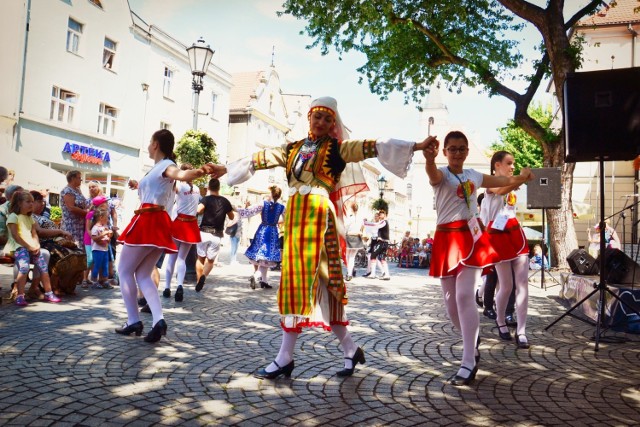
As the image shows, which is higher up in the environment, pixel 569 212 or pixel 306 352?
pixel 569 212

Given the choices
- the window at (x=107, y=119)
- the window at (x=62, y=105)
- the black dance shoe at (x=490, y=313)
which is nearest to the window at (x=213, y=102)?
the window at (x=107, y=119)

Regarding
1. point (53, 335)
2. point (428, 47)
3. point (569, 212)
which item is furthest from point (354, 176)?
point (428, 47)

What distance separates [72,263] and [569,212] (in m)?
12.4

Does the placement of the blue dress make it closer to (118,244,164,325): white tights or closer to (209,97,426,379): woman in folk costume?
(118,244,164,325): white tights

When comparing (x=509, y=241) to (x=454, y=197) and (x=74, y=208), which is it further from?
(x=74, y=208)

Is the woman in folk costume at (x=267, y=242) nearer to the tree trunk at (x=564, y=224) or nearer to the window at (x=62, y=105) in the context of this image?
the tree trunk at (x=564, y=224)

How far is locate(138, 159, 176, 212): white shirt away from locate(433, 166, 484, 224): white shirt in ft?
8.69

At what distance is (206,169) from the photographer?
432 cm

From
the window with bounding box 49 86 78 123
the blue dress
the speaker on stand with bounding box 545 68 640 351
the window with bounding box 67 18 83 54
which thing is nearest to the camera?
the speaker on stand with bounding box 545 68 640 351

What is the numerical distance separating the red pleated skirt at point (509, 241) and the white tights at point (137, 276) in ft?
11.9

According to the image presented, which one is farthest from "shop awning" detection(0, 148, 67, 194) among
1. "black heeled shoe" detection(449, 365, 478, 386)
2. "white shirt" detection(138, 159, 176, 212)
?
"black heeled shoe" detection(449, 365, 478, 386)

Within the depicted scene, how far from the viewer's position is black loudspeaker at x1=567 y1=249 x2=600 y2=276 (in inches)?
332

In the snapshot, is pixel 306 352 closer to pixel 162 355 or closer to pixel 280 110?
pixel 162 355

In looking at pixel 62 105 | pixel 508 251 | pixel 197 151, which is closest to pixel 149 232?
pixel 508 251
